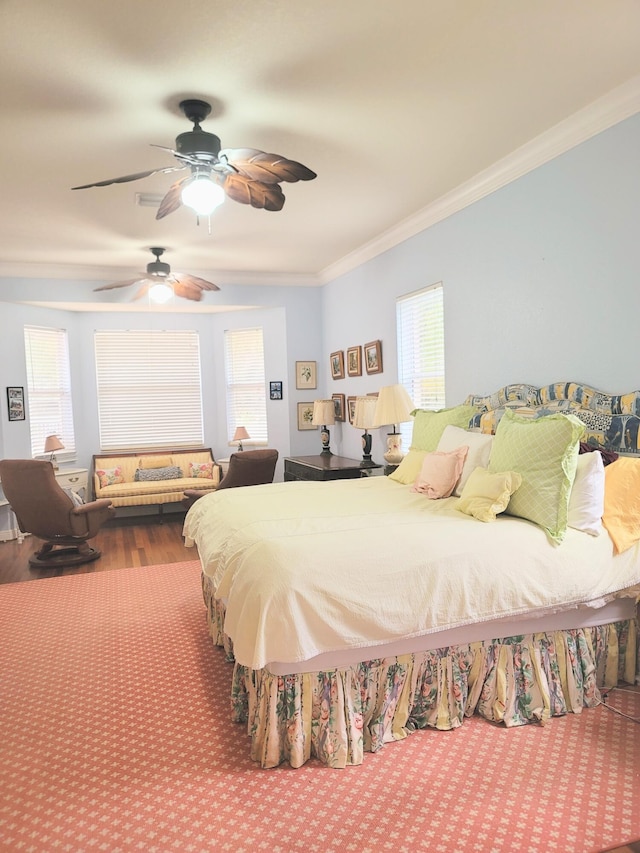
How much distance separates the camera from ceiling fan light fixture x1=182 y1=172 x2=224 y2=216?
9.30 ft

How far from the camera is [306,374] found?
6.99 meters

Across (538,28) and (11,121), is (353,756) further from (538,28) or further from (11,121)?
(11,121)

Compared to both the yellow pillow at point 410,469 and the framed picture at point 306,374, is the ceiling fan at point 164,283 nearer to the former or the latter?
the framed picture at point 306,374

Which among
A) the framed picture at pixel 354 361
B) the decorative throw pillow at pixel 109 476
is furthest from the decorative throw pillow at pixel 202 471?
the framed picture at pixel 354 361

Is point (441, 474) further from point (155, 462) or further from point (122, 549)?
point (155, 462)

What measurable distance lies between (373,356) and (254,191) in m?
2.76

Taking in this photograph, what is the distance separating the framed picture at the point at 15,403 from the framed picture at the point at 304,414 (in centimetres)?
304

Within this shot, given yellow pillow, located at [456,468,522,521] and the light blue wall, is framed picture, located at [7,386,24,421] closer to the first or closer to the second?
the light blue wall

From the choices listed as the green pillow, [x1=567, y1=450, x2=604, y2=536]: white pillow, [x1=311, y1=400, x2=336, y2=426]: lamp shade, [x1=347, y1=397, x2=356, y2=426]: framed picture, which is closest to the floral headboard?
the green pillow

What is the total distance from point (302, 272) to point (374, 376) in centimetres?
185

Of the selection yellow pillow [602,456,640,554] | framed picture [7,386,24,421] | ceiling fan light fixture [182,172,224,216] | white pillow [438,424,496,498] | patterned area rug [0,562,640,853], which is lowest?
patterned area rug [0,562,640,853]

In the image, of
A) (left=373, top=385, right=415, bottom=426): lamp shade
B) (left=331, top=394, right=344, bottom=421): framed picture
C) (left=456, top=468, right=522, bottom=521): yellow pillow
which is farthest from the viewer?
(left=331, top=394, right=344, bottom=421): framed picture

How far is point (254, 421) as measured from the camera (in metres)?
7.31

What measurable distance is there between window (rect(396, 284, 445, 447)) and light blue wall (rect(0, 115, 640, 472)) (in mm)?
108
